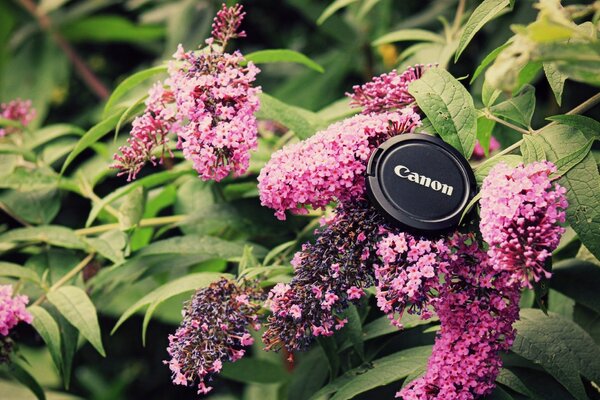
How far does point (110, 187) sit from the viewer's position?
263 cm

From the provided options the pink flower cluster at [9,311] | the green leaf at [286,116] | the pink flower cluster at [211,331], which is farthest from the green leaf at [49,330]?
the green leaf at [286,116]

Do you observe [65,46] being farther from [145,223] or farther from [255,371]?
[255,371]

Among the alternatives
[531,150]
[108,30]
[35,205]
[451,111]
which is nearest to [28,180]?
[35,205]

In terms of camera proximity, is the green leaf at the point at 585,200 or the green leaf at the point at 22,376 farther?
the green leaf at the point at 22,376

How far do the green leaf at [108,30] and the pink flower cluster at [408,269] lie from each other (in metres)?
2.08

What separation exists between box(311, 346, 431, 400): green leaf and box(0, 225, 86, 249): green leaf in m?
0.65

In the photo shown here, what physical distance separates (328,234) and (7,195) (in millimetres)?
1051

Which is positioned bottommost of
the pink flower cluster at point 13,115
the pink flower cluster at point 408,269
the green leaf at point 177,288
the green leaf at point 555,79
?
the pink flower cluster at point 408,269

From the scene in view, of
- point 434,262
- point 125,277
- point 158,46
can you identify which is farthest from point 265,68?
point 434,262

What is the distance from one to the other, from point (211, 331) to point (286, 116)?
19.4 inches

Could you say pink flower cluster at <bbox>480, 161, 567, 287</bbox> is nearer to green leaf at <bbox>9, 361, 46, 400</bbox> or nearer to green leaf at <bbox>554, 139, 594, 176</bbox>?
green leaf at <bbox>554, 139, 594, 176</bbox>

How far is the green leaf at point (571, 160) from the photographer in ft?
3.65

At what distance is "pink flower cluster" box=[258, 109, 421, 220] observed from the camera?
1.15 m

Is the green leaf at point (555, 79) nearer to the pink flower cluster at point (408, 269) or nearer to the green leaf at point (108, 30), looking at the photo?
the pink flower cluster at point (408, 269)
